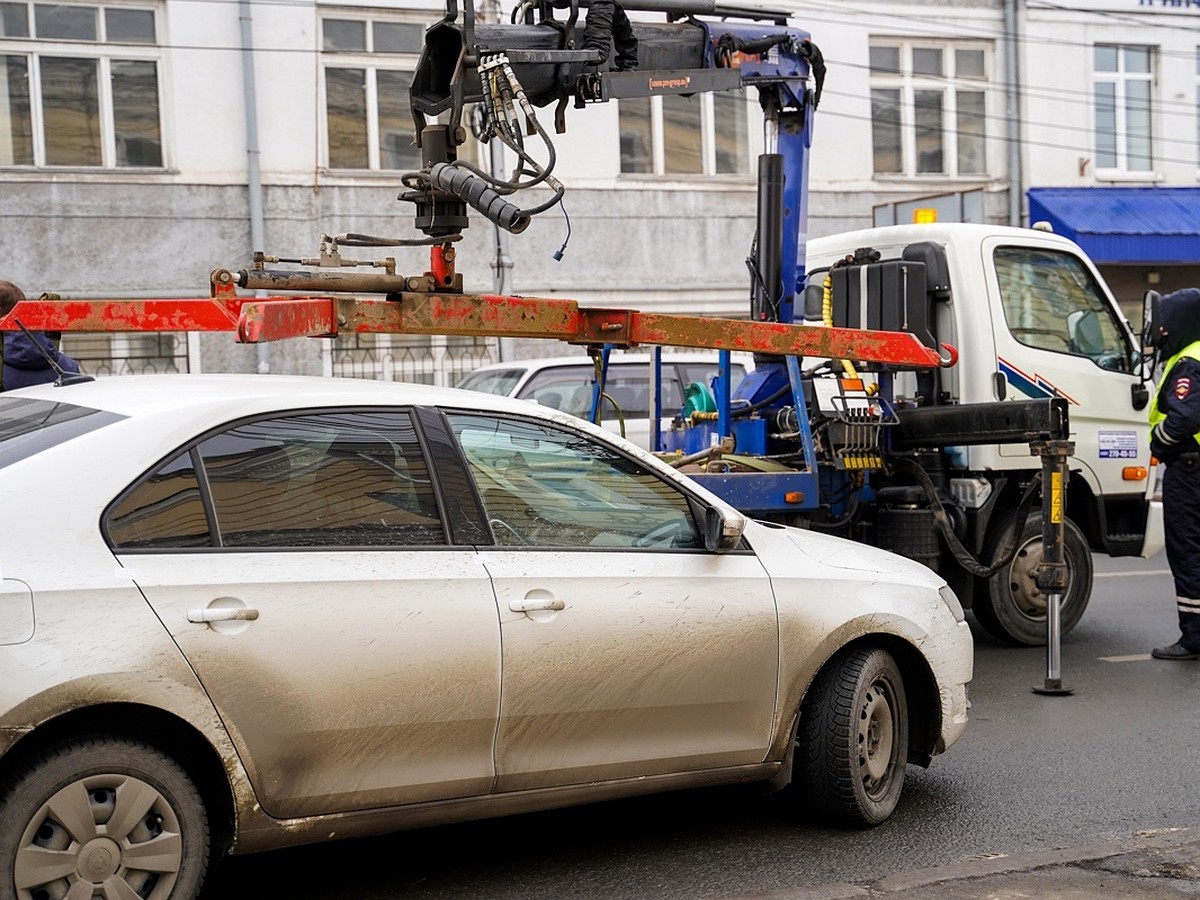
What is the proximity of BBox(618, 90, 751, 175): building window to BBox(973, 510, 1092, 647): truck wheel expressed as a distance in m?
12.9

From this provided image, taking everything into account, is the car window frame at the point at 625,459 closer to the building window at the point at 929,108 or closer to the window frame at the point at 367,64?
the window frame at the point at 367,64

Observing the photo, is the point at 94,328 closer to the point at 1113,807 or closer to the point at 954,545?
Result: the point at 1113,807

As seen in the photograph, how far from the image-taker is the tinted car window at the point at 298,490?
4.20 metres

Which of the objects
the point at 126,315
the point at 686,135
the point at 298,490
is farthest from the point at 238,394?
A: the point at 686,135

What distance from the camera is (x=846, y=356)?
7219 mm

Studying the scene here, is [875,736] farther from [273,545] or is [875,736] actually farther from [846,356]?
[273,545]

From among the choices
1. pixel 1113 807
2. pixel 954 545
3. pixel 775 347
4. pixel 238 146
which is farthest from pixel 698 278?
pixel 1113 807

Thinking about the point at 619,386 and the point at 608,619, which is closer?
the point at 608,619

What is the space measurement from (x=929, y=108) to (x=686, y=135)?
3992 millimetres

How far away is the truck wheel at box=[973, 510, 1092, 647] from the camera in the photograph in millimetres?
9195

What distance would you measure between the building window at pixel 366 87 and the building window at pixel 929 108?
22.9 ft

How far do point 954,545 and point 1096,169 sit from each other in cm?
1663

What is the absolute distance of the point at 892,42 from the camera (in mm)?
22531

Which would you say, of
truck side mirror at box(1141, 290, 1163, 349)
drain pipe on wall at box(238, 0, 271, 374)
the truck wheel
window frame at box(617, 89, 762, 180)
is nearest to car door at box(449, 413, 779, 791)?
the truck wheel
